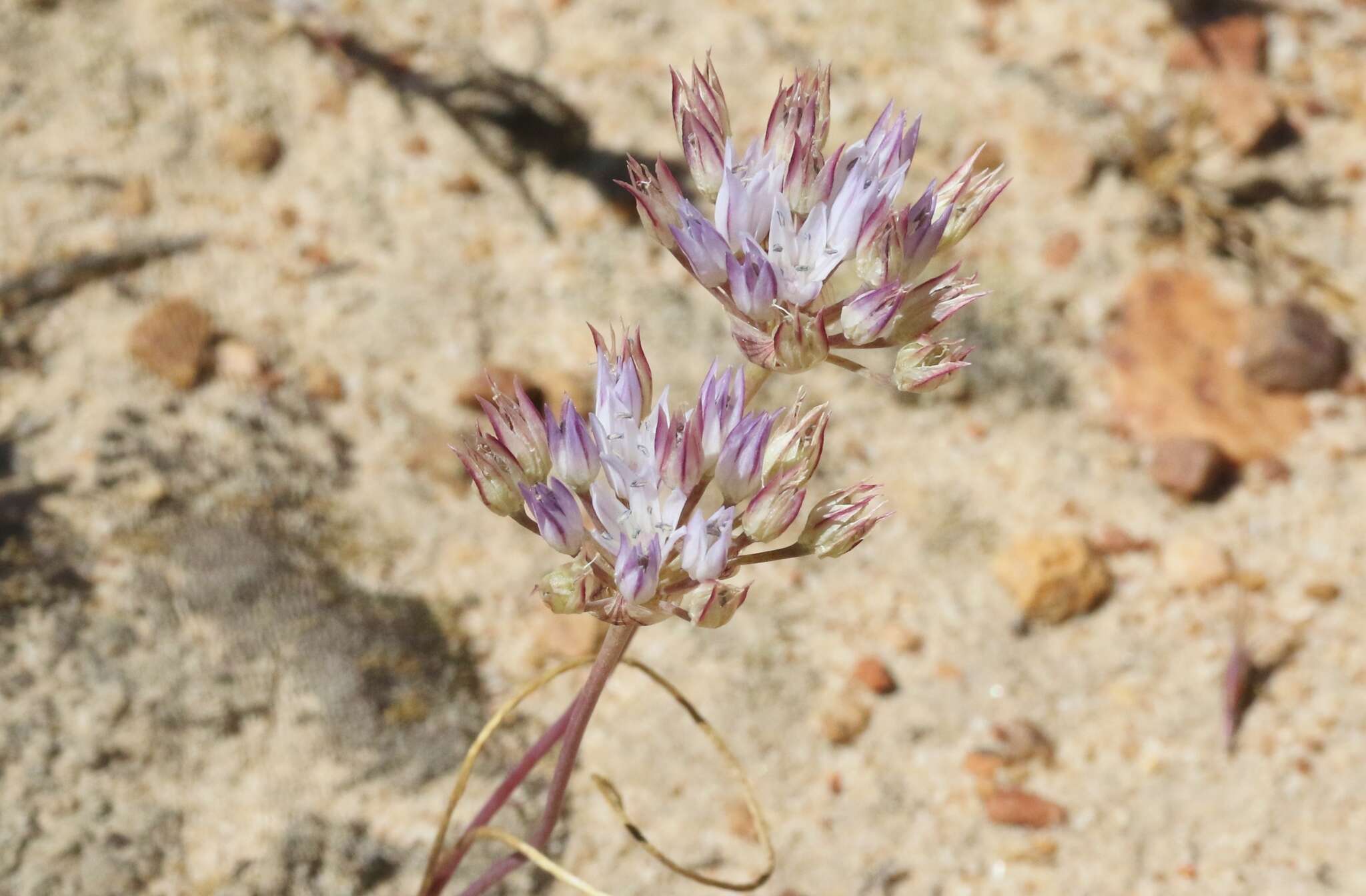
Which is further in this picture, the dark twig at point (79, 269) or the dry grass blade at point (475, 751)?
the dark twig at point (79, 269)

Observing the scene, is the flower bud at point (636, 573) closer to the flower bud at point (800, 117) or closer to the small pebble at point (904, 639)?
the flower bud at point (800, 117)

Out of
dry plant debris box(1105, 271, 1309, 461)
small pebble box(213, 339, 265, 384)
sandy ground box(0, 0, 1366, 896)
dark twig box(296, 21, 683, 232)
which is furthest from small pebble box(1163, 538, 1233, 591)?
small pebble box(213, 339, 265, 384)

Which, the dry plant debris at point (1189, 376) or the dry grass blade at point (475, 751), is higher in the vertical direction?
the dry grass blade at point (475, 751)

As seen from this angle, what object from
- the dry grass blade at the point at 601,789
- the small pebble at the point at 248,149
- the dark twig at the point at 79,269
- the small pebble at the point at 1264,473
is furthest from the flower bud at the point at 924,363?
the small pebble at the point at 248,149

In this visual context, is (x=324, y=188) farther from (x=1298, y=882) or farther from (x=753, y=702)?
(x=1298, y=882)

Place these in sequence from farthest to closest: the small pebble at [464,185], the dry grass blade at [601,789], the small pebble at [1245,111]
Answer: the small pebble at [1245,111], the small pebble at [464,185], the dry grass blade at [601,789]

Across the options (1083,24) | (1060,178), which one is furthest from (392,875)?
(1083,24)
